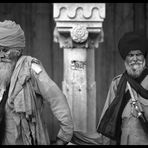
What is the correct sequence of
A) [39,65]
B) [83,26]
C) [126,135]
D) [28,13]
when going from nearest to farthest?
[39,65]
[126,135]
[83,26]
[28,13]

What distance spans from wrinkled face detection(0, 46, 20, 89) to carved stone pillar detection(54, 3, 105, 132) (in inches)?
46.6

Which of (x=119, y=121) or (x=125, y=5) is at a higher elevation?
(x=125, y=5)

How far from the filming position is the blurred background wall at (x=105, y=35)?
7305 mm

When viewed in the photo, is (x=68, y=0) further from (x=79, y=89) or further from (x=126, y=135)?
(x=126, y=135)

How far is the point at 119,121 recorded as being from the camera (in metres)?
5.23

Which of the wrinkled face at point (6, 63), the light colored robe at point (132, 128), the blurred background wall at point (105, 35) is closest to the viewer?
the wrinkled face at point (6, 63)

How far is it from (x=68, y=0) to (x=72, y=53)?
49 cm

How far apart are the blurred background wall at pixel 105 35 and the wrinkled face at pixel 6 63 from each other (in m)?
2.62

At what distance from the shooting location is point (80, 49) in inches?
232

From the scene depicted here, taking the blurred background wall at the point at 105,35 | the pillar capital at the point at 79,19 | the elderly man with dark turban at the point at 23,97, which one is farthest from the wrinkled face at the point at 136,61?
the blurred background wall at the point at 105,35

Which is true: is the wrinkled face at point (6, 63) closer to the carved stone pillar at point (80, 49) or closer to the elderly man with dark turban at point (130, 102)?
the elderly man with dark turban at point (130, 102)

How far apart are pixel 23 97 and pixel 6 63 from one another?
0.98ft

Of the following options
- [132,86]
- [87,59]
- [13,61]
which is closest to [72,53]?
[87,59]

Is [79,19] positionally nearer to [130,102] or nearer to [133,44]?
[133,44]
